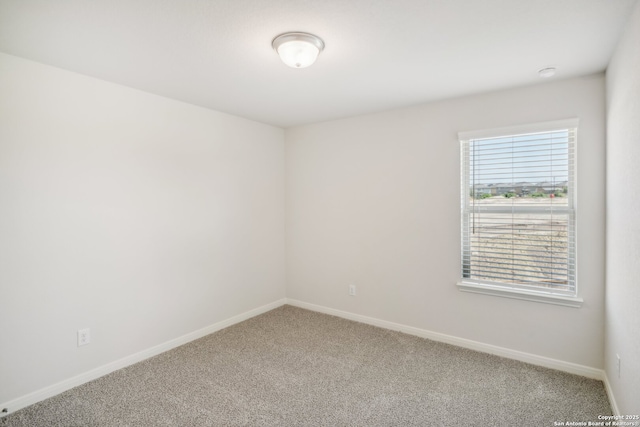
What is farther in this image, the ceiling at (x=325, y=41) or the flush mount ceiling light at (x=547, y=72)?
the flush mount ceiling light at (x=547, y=72)

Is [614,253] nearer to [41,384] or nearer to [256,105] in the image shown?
[256,105]

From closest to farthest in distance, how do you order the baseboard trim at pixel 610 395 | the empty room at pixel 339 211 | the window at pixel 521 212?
the empty room at pixel 339 211, the baseboard trim at pixel 610 395, the window at pixel 521 212

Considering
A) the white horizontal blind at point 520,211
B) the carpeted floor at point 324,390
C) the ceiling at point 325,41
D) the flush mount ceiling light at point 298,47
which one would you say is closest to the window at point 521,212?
the white horizontal blind at point 520,211

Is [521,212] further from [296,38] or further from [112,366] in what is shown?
[112,366]

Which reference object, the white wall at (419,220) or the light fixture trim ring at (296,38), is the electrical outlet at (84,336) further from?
the light fixture trim ring at (296,38)

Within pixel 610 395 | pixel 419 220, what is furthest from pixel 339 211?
A: pixel 610 395

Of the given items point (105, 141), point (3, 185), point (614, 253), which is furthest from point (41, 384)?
point (614, 253)

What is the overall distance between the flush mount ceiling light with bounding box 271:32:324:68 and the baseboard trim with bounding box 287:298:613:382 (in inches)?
110

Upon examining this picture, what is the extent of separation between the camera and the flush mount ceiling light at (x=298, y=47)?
191cm

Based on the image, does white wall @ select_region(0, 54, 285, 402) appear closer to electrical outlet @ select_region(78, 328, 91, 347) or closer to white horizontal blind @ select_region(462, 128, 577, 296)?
electrical outlet @ select_region(78, 328, 91, 347)

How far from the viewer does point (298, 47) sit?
76.7 inches

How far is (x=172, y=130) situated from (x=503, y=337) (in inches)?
144

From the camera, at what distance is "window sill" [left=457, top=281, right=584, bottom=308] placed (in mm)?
2598

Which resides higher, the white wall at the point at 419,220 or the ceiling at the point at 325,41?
the ceiling at the point at 325,41
